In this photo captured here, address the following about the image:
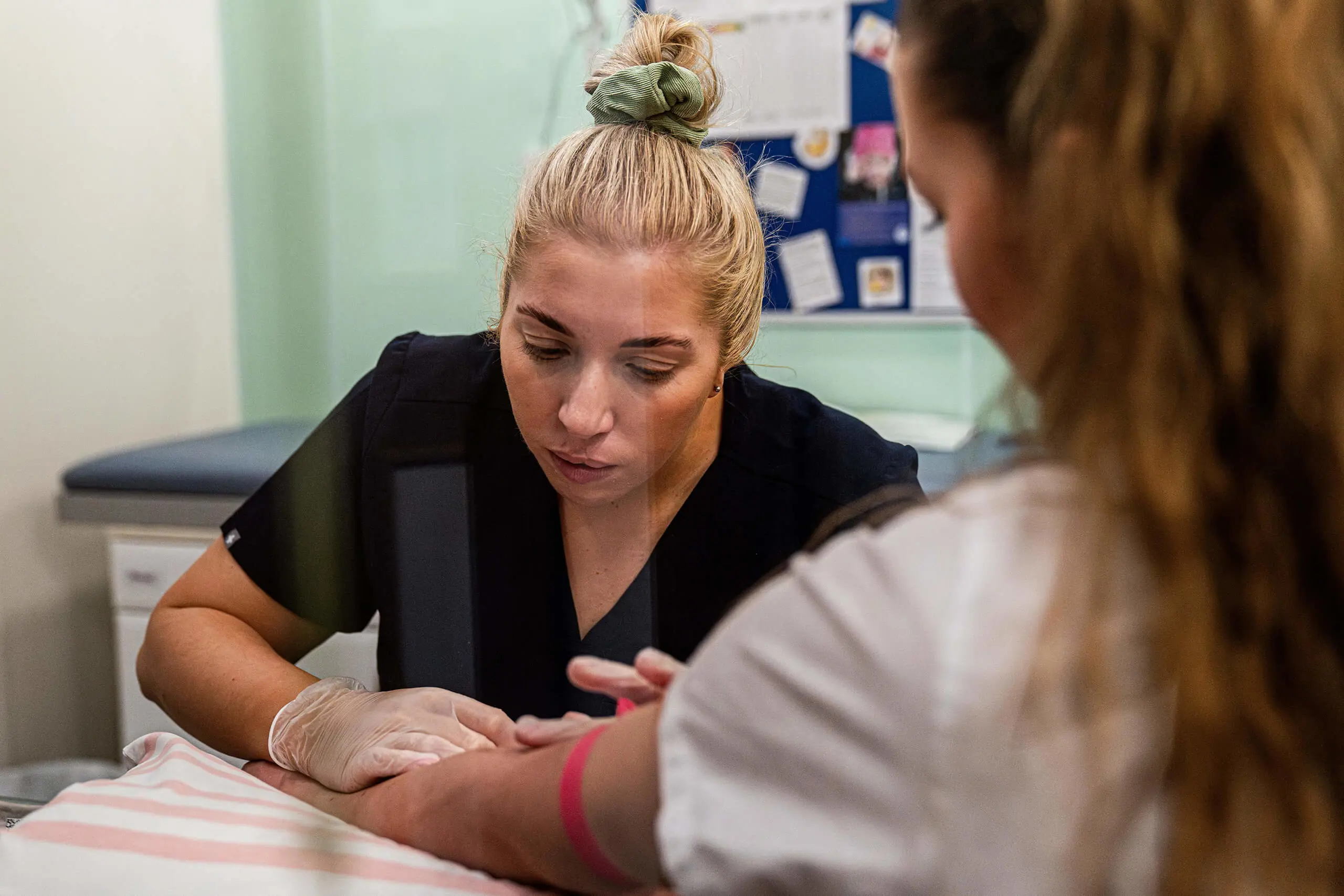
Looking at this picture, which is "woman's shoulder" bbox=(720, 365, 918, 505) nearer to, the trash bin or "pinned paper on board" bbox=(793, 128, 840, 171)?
"pinned paper on board" bbox=(793, 128, 840, 171)

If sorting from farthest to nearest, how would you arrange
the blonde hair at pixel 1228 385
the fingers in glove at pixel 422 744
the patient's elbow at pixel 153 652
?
the patient's elbow at pixel 153 652
the fingers in glove at pixel 422 744
the blonde hair at pixel 1228 385

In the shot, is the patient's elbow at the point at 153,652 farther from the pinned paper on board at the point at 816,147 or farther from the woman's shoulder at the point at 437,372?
the pinned paper on board at the point at 816,147

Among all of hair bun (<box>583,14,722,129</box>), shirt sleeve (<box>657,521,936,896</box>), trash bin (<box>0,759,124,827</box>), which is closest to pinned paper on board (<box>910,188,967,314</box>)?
hair bun (<box>583,14,722,129</box>)

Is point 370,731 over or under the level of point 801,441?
under

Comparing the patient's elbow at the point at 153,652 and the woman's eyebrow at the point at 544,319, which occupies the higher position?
the woman's eyebrow at the point at 544,319

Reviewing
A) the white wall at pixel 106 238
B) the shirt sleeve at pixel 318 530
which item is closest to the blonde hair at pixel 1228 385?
the shirt sleeve at pixel 318 530

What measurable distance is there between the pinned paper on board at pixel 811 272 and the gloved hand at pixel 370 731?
35cm

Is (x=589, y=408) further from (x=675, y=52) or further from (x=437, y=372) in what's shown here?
(x=675, y=52)

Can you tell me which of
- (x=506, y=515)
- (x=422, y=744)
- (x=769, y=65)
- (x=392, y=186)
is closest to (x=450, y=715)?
(x=422, y=744)

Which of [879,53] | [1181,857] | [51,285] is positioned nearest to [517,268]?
[879,53]

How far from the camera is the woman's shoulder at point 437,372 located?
781 mm

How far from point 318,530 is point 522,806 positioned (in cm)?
33

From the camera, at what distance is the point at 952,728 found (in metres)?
0.43

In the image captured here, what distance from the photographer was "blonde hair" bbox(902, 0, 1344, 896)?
430mm
